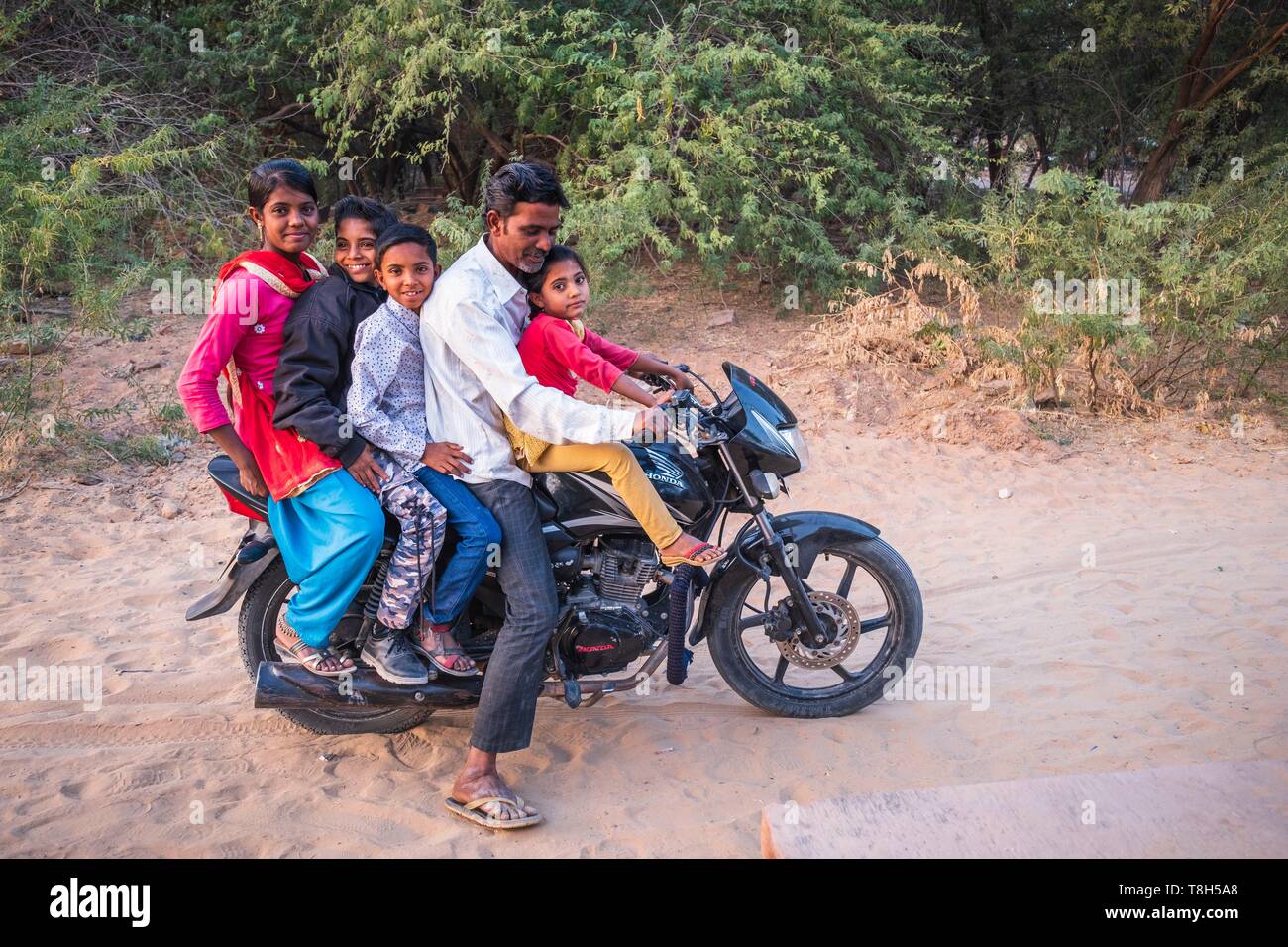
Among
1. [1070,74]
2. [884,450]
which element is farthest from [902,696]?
[1070,74]

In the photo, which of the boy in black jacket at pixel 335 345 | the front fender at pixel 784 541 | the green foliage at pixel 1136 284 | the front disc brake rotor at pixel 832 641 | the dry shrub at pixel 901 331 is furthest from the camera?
the dry shrub at pixel 901 331

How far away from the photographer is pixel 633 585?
3721 mm

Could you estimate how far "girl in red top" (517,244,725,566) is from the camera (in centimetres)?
340

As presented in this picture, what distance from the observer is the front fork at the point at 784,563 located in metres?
3.70

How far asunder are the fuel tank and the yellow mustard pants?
0.43 ft

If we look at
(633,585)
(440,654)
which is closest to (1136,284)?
(633,585)

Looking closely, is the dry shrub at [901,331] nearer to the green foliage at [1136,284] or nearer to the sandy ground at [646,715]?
the green foliage at [1136,284]

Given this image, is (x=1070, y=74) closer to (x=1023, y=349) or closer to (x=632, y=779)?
(x=1023, y=349)

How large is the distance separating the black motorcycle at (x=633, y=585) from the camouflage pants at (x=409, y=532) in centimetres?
10

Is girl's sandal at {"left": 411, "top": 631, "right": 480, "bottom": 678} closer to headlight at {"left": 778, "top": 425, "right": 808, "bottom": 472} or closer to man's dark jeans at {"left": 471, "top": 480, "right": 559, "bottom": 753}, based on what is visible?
man's dark jeans at {"left": 471, "top": 480, "right": 559, "bottom": 753}

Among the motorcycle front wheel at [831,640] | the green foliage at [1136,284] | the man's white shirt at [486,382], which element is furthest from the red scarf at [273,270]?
the green foliage at [1136,284]

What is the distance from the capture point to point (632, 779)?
373cm

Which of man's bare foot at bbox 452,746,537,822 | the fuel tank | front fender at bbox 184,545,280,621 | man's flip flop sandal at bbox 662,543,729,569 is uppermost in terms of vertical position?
the fuel tank

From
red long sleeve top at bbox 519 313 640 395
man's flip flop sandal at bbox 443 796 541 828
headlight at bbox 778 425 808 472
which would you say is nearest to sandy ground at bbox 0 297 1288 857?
man's flip flop sandal at bbox 443 796 541 828
